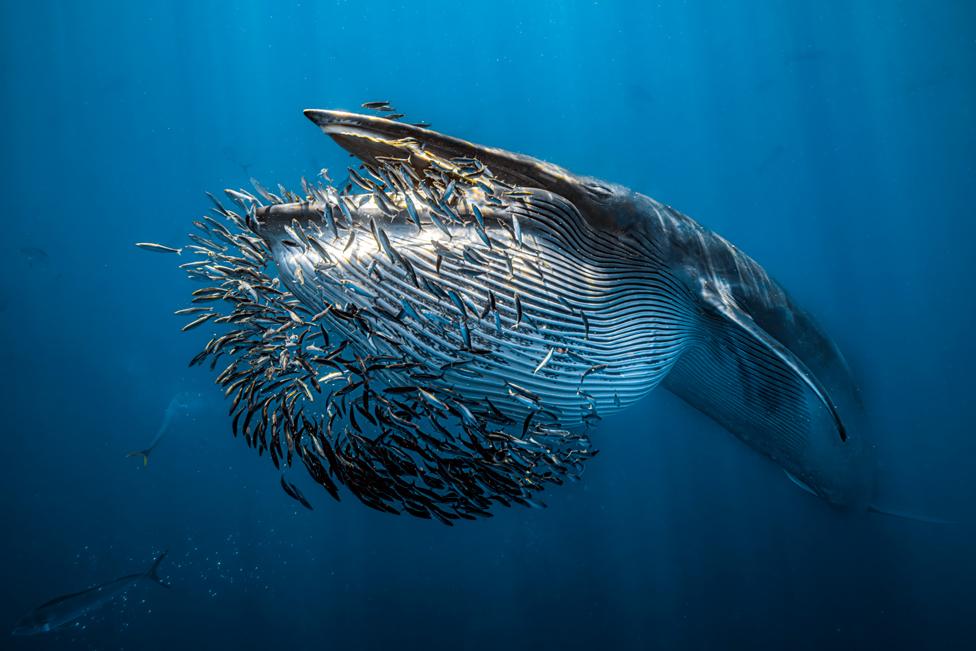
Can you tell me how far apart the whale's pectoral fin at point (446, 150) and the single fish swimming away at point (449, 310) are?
0.5 inches

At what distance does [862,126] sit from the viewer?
1019 cm

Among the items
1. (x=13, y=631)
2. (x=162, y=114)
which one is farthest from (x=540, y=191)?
(x=162, y=114)

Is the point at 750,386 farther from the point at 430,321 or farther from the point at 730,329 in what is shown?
the point at 430,321

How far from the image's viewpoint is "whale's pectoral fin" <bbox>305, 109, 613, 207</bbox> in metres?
2.99

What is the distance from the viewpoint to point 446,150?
10.2 feet

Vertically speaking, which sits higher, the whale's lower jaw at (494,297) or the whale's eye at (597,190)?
the whale's eye at (597,190)

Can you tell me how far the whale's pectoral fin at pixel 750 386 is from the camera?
3541 mm

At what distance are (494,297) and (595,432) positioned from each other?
369 inches

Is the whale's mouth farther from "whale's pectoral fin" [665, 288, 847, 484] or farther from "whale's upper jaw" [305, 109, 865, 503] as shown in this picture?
"whale's pectoral fin" [665, 288, 847, 484]

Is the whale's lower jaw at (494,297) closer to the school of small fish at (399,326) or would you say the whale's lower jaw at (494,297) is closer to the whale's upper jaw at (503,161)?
the school of small fish at (399,326)

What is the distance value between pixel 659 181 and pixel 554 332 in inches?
370

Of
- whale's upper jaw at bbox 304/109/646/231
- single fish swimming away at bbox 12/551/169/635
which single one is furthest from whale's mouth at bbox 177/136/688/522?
single fish swimming away at bbox 12/551/169/635

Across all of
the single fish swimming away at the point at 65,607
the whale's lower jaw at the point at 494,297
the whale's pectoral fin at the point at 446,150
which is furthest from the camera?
the single fish swimming away at the point at 65,607

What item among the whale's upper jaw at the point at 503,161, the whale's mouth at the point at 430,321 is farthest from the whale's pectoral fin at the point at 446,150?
the whale's mouth at the point at 430,321
